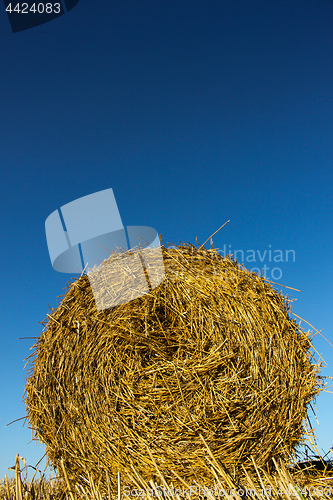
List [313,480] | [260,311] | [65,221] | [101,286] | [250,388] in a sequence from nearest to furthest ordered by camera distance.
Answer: [313,480]
[250,388]
[260,311]
[101,286]
[65,221]

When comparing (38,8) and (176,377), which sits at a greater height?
(38,8)

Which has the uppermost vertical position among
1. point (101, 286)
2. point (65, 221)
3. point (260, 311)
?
point (65, 221)

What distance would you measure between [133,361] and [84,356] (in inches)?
Answer: 12.5

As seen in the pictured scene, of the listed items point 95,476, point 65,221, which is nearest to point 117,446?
point 95,476

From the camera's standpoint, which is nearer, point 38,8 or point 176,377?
point 176,377

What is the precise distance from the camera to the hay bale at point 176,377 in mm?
1825

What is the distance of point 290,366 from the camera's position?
6.18 ft

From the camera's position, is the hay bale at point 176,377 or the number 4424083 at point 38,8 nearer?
the hay bale at point 176,377

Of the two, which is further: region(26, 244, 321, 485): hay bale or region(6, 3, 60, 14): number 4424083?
region(6, 3, 60, 14): number 4424083

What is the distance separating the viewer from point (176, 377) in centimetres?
193

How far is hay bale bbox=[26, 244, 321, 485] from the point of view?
71.9 inches

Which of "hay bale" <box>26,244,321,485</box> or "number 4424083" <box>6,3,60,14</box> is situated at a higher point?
"number 4424083" <box>6,3,60,14</box>

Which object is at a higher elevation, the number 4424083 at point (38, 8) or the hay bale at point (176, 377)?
the number 4424083 at point (38, 8)

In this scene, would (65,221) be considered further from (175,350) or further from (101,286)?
(175,350)
